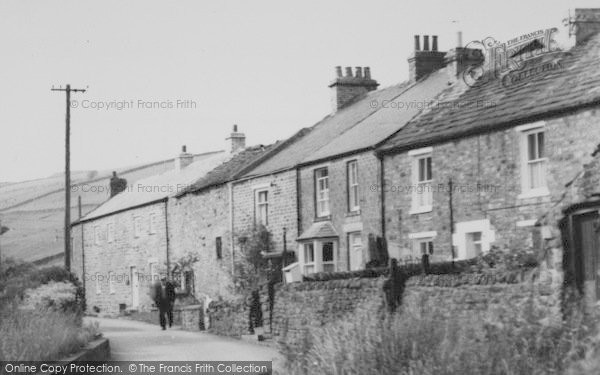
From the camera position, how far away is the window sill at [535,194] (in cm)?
2645

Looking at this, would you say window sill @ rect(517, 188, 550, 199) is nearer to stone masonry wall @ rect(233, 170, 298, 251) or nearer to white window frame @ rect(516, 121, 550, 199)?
white window frame @ rect(516, 121, 550, 199)

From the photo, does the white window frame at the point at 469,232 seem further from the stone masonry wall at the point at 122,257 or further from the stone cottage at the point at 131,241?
the stone masonry wall at the point at 122,257

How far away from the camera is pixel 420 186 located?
30906mm

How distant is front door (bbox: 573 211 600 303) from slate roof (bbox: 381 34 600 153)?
28.7ft

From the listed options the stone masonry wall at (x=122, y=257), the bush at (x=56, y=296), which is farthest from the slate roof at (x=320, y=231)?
the stone masonry wall at (x=122, y=257)

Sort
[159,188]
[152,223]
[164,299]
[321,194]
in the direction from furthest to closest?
[159,188], [152,223], [164,299], [321,194]

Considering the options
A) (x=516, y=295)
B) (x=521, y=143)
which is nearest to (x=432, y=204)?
(x=521, y=143)

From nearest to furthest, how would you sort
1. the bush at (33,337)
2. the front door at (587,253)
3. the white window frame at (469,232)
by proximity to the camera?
1. the front door at (587,253)
2. the bush at (33,337)
3. the white window frame at (469,232)

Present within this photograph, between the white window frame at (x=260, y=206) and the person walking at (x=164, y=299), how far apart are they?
414 cm

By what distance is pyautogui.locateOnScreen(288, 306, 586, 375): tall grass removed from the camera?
13031 millimetres

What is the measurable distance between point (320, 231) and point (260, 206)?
5.32m

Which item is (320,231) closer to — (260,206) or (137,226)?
(260,206)

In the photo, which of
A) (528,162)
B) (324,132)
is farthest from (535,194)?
(324,132)

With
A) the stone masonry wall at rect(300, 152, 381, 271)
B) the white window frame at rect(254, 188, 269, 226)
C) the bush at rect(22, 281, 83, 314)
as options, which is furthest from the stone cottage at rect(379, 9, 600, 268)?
the bush at rect(22, 281, 83, 314)
